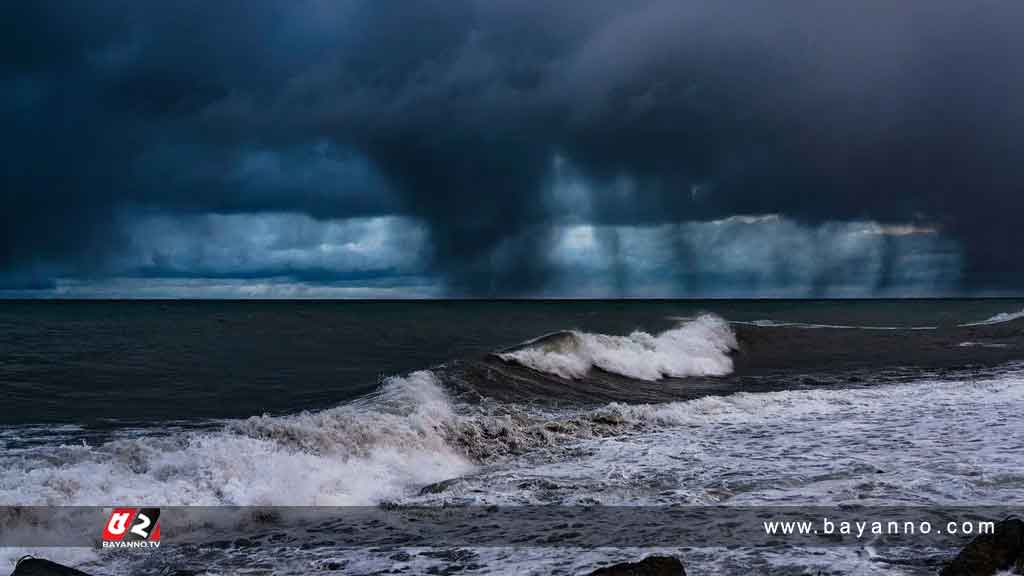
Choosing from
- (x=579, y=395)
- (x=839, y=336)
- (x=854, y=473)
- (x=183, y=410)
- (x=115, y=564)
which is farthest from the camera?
(x=839, y=336)

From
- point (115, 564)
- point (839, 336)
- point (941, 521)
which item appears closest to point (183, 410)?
point (115, 564)

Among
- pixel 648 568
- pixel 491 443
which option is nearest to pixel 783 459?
pixel 491 443

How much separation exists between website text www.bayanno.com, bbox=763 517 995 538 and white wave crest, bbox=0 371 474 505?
17.2ft

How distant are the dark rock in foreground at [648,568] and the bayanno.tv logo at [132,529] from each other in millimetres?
5277

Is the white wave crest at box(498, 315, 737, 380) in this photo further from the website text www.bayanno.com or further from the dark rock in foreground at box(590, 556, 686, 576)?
the dark rock in foreground at box(590, 556, 686, 576)

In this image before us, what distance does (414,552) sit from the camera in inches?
281

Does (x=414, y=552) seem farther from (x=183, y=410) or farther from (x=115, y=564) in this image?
(x=183, y=410)

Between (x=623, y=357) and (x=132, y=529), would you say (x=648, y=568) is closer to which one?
(x=132, y=529)

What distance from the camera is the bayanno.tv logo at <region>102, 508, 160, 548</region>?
24.9 ft

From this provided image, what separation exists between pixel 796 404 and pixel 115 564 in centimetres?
1604

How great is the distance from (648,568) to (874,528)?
3.59 m

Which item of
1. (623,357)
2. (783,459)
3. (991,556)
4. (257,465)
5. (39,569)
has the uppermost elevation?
(39,569)

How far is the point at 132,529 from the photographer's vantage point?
7.88 m

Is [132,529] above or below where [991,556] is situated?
below
